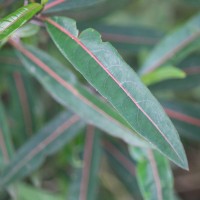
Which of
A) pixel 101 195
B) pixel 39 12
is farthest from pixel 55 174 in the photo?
pixel 39 12

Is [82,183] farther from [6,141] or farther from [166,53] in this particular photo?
[166,53]

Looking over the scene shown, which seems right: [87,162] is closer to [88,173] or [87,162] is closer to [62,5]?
[88,173]

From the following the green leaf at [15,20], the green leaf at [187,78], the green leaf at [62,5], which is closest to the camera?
the green leaf at [15,20]

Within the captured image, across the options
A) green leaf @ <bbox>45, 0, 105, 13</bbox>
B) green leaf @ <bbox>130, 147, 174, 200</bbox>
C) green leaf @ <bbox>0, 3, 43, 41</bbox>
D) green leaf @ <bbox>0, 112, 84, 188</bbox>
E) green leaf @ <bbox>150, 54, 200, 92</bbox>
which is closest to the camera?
green leaf @ <bbox>0, 3, 43, 41</bbox>

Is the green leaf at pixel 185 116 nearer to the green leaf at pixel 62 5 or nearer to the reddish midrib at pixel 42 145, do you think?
the reddish midrib at pixel 42 145

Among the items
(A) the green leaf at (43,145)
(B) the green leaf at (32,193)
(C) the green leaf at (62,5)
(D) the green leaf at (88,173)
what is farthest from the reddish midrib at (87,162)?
(C) the green leaf at (62,5)

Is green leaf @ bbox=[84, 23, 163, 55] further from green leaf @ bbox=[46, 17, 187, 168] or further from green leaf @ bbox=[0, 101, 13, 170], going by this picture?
green leaf @ bbox=[46, 17, 187, 168]

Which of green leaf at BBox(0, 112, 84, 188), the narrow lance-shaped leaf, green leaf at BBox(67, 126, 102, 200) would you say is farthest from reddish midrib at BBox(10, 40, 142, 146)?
green leaf at BBox(67, 126, 102, 200)
